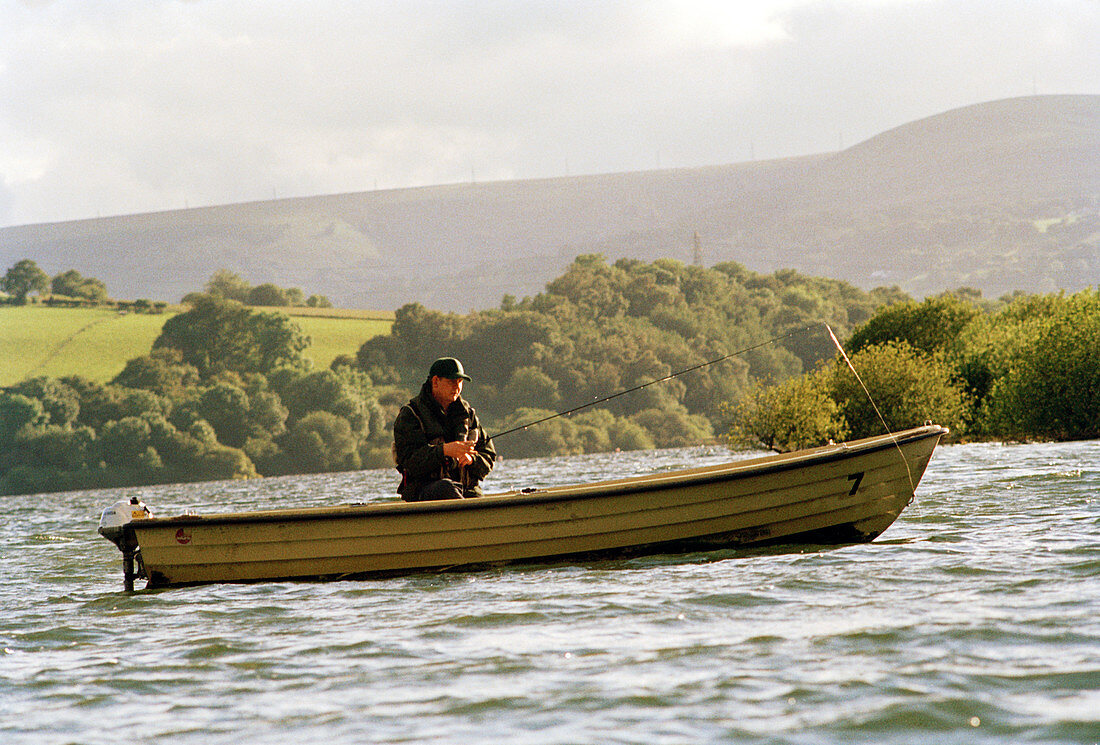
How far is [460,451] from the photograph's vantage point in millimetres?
11195

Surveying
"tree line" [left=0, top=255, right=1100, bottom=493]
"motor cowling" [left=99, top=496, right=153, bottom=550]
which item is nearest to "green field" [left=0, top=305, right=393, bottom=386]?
"tree line" [left=0, top=255, right=1100, bottom=493]

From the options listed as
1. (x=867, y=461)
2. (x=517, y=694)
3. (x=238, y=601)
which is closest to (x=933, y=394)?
(x=867, y=461)

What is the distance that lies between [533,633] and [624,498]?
2.93 meters

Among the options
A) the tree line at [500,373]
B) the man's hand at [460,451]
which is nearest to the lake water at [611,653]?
the man's hand at [460,451]

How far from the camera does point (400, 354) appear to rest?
110 metres

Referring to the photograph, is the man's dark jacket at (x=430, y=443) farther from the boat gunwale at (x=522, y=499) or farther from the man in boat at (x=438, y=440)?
the boat gunwale at (x=522, y=499)

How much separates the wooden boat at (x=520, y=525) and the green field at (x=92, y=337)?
9304 cm

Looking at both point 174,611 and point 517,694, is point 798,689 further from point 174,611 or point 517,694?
point 174,611

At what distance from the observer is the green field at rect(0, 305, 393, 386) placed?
102 meters

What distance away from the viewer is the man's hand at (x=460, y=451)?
1118 cm

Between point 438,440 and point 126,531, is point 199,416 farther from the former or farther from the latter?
point 438,440

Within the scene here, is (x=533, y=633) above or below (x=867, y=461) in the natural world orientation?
below

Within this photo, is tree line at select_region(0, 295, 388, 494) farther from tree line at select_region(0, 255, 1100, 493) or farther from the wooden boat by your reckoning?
the wooden boat

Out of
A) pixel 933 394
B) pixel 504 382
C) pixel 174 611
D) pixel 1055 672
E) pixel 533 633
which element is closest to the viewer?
pixel 1055 672
